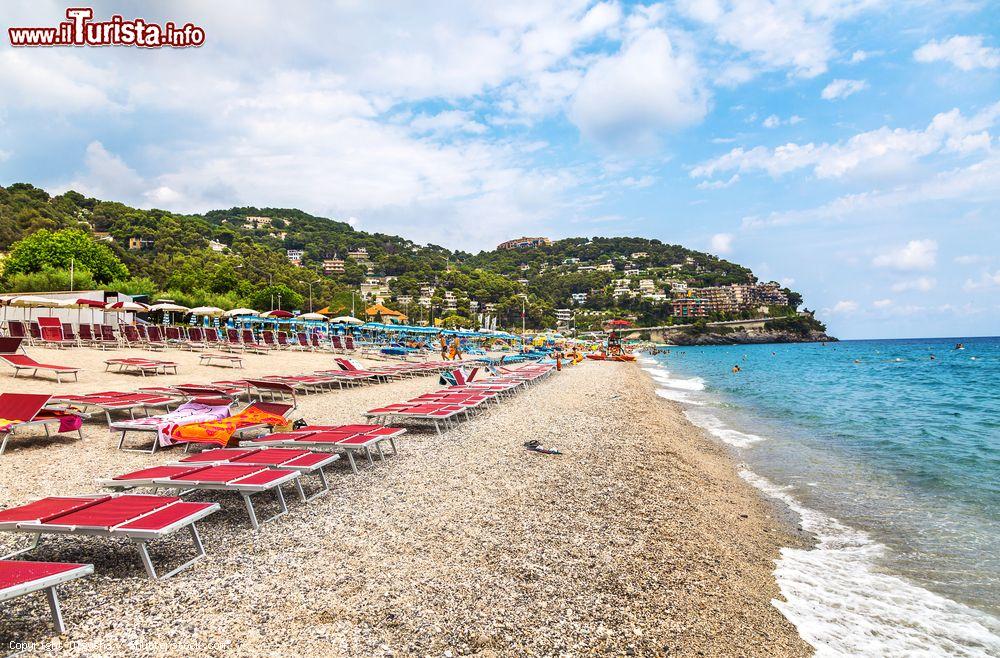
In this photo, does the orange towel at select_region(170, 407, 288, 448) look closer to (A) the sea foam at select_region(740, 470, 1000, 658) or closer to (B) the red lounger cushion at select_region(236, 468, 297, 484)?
(B) the red lounger cushion at select_region(236, 468, 297, 484)

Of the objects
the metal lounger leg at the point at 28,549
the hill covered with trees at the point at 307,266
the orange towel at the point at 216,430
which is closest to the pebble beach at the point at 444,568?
the metal lounger leg at the point at 28,549

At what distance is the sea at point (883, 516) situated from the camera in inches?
156

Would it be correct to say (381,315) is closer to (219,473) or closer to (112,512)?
(219,473)

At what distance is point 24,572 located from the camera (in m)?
2.76

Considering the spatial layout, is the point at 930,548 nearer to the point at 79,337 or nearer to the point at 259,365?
the point at 259,365

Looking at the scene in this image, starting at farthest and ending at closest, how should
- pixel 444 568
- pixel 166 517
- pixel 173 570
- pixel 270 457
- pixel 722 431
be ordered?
pixel 722 431, pixel 270 457, pixel 444 568, pixel 173 570, pixel 166 517

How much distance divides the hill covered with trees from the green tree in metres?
0.09

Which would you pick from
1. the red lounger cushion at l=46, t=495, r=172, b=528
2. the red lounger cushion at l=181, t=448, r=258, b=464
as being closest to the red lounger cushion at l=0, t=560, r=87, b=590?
the red lounger cushion at l=46, t=495, r=172, b=528

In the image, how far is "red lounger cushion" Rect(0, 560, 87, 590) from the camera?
266cm

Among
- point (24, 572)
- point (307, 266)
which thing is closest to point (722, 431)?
point (24, 572)

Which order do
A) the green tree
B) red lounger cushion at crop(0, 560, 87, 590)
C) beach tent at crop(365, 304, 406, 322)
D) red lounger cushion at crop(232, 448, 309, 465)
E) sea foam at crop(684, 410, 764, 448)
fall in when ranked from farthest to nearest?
beach tent at crop(365, 304, 406, 322) → the green tree → sea foam at crop(684, 410, 764, 448) → red lounger cushion at crop(232, 448, 309, 465) → red lounger cushion at crop(0, 560, 87, 590)

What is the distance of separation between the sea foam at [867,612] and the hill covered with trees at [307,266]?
4125 cm

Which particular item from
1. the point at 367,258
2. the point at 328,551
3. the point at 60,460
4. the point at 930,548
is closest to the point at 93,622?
the point at 328,551

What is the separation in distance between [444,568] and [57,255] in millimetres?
46129
